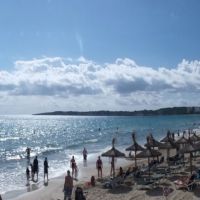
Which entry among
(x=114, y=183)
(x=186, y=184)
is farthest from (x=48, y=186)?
(x=186, y=184)

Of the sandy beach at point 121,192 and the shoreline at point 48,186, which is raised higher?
the sandy beach at point 121,192

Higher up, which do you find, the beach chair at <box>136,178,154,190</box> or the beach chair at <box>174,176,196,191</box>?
the beach chair at <box>174,176,196,191</box>

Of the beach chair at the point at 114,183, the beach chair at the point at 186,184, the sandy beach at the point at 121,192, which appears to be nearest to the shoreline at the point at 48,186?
the sandy beach at the point at 121,192

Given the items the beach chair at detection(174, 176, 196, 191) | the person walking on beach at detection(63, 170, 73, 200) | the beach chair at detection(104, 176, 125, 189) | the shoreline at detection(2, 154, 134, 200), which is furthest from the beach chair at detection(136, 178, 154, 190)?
the shoreline at detection(2, 154, 134, 200)

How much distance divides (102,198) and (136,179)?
3700mm

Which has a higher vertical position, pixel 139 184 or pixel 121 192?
pixel 139 184

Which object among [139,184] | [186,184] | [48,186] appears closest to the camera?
[186,184]

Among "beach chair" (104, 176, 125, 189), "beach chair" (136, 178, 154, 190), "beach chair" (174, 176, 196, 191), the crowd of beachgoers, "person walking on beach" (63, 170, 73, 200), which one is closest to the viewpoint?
"person walking on beach" (63, 170, 73, 200)

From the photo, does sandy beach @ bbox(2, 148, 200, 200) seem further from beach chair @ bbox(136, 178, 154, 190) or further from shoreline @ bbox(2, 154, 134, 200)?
beach chair @ bbox(136, 178, 154, 190)

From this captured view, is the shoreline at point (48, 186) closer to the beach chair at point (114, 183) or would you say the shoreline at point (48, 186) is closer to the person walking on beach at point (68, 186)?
the beach chair at point (114, 183)

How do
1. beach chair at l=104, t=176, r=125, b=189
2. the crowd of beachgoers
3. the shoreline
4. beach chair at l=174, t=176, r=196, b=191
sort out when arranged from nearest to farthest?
the crowd of beachgoers
beach chair at l=174, t=176, r=196, b=191
beach chair at l=104, t=176, r=125, b=189
the shoreline

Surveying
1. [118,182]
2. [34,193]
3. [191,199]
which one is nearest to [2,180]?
[34,193]

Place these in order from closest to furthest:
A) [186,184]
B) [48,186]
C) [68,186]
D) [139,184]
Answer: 1. [68,186]
2. [186,184]
3. [139,184]
4. [48,186]

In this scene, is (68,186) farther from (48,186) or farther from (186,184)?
(48,186)
